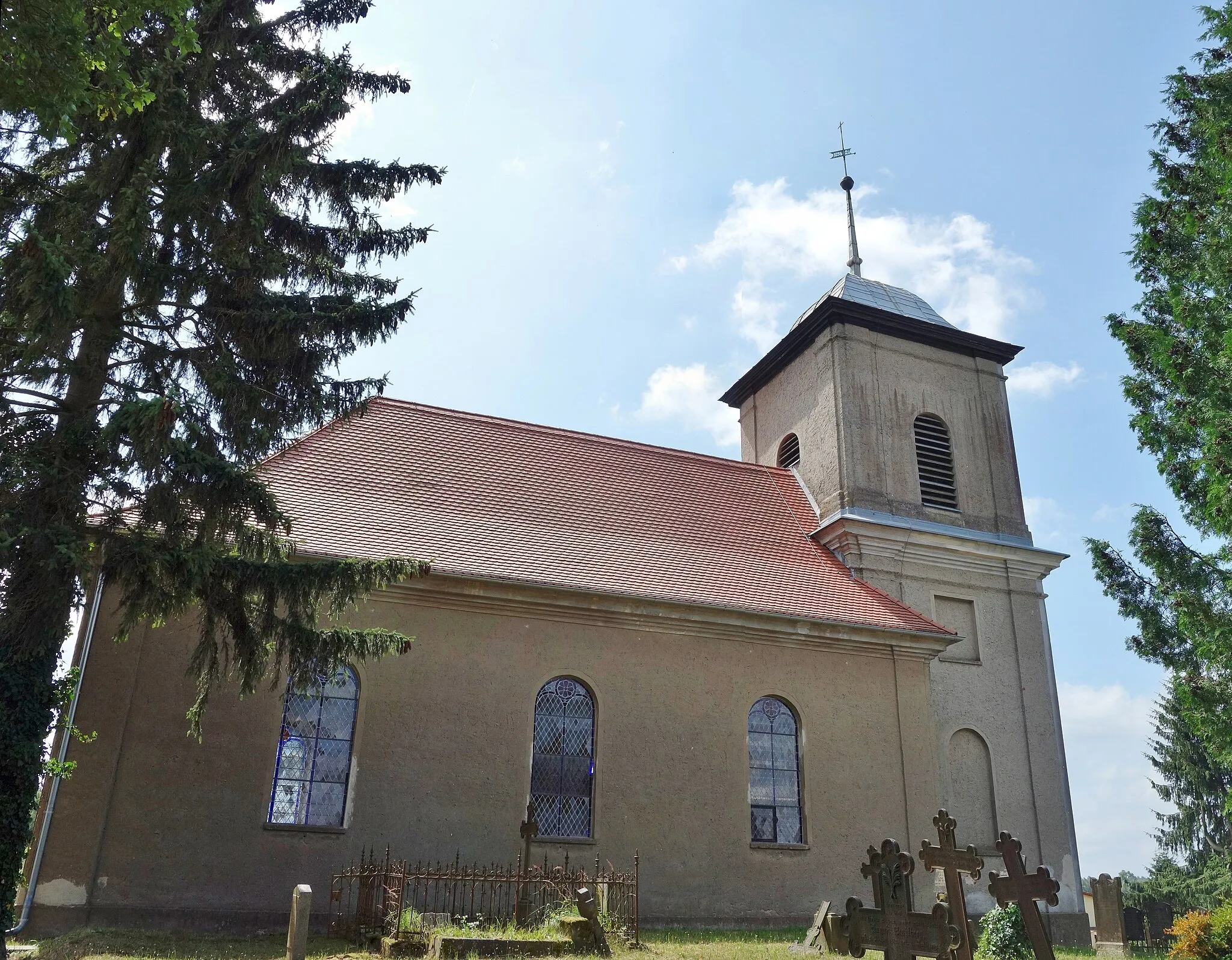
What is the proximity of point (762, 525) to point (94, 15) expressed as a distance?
532 inches

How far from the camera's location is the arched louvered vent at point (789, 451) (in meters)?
21.3

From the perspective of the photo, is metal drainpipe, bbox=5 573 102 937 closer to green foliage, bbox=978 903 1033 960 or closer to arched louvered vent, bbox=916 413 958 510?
green foliage, bbox=978 903 1033 960

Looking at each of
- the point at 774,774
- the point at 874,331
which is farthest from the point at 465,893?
the point at 874,331

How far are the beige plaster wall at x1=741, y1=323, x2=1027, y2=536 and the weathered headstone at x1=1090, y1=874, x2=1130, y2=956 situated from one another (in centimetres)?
672

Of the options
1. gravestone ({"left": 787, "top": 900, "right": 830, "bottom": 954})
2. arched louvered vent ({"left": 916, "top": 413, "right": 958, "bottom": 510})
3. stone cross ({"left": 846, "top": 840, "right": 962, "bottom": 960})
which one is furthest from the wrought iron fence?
arched louvered vent ({"left": 916, "top": 413, "right": 958, "bottom": 510})

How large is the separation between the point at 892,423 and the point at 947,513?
209cm

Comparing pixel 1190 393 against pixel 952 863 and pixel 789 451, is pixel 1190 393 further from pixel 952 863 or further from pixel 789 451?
pixel 789 451

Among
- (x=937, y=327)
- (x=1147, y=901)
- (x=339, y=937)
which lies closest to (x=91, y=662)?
(x=339, y=937)

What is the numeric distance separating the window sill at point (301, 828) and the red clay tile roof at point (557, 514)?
3.42m

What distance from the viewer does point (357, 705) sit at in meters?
13.0

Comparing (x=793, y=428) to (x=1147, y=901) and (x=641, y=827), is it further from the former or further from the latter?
(x=1147, y=901)

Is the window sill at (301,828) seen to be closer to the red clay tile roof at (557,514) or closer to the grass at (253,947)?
the grass at (253,947)

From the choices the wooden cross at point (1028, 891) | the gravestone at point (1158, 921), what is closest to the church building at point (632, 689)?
the gravestone at point (1158, 921)

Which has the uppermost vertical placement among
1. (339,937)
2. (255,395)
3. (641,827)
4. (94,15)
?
(94,15)
